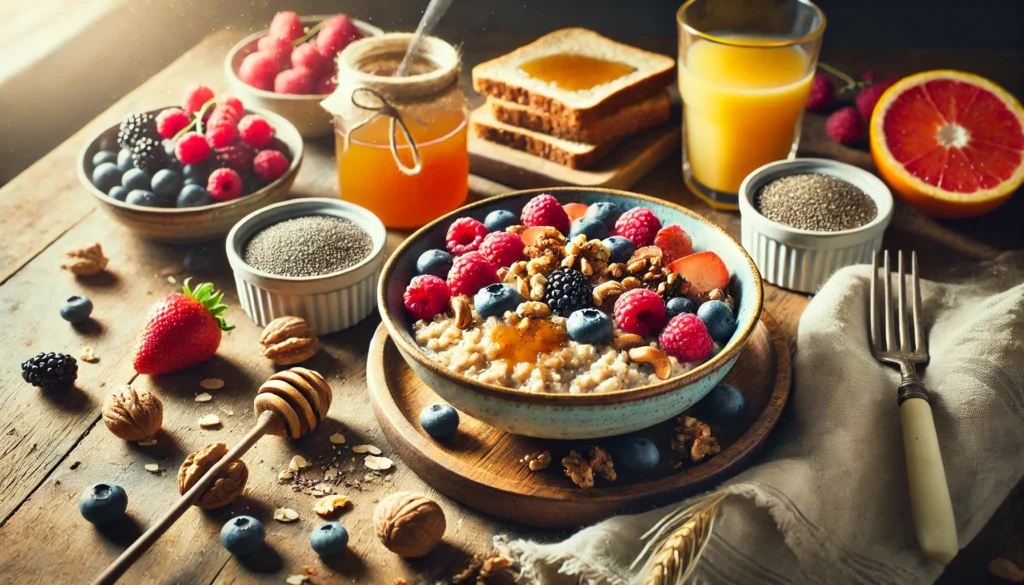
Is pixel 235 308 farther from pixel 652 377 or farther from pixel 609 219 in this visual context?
pixel 652 377

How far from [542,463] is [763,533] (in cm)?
32

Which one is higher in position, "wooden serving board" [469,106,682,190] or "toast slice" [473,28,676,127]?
"toast slice" [473,28,676,127]

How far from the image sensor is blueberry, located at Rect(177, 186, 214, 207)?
76.9 inches

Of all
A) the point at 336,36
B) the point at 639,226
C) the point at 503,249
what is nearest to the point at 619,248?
the point at 639,226

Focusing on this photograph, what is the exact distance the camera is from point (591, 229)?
1.64 meters

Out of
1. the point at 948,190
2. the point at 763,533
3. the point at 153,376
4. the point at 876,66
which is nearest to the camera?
the point at 763,533

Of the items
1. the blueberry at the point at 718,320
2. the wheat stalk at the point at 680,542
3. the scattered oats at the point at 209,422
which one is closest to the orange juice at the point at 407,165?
the scattered oats at the point at 209,422

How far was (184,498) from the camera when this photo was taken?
1309 mm

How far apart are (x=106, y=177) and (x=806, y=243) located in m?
1.41

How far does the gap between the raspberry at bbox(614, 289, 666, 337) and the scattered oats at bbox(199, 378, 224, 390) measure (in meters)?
0.70

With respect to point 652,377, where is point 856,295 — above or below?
below

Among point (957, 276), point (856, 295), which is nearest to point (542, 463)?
point (856, 295)

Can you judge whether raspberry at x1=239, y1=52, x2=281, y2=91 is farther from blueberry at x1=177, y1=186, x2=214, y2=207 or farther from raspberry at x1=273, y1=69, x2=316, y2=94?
blueberry at x1=177, y1=186, x2=214, y2=207

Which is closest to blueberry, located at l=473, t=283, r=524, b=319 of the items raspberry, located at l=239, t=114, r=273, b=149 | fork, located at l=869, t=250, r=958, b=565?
fork, located at l=869, t=250, r=958, b=565
